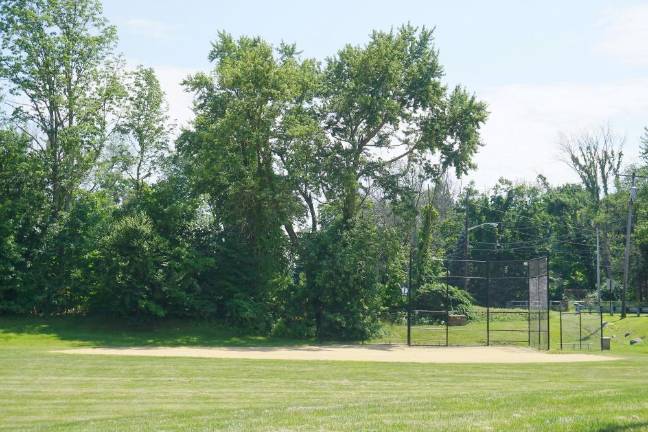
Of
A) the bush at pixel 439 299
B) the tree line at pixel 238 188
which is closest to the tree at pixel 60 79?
the tree line at pixel 238 188

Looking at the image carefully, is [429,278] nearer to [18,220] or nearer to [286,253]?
[286,253]

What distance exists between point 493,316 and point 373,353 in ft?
67.3

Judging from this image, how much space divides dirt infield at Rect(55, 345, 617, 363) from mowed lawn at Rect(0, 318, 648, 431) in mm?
2560

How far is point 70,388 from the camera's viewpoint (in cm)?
1619

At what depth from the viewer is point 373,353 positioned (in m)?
30.5

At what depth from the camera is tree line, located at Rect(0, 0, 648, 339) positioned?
3734cm

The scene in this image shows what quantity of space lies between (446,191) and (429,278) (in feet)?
133

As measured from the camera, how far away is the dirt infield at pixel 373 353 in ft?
88.7

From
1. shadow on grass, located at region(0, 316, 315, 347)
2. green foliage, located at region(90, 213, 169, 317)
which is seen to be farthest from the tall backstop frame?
green foliage, located at region(90, 213, 169, 317)

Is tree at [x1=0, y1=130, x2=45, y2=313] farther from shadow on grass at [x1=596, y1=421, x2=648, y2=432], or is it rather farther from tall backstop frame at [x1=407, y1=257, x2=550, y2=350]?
shadow on grass at [x1=596, y1=421, x2=648, y2=432]

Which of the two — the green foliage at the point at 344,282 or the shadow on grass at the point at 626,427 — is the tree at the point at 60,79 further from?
the shadow on grass at the point at 626,427

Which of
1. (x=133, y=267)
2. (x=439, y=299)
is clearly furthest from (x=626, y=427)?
(x=439, y=299)

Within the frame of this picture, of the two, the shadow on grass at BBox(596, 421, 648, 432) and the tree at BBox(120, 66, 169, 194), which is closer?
the shadow on grass at BBox(596, 421, 648, 432)

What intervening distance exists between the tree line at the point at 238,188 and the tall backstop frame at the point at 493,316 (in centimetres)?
204
